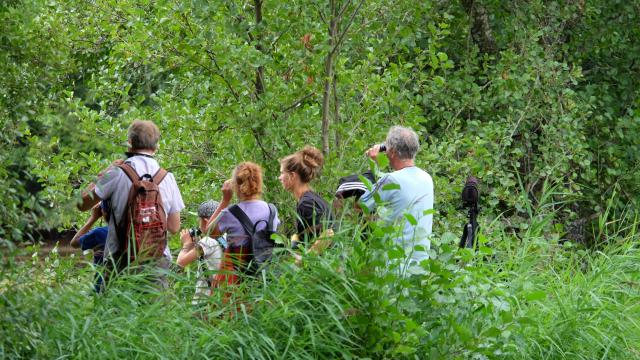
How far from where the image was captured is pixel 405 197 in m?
5.68

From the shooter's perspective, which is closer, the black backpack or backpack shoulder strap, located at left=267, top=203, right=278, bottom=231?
the black backpack

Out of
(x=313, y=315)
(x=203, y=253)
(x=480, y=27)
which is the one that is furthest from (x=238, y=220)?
(x=480, y=27)

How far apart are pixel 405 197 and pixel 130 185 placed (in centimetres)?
149

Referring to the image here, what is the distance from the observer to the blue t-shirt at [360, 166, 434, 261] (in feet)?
17.9

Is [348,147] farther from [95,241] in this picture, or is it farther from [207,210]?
[95,241]

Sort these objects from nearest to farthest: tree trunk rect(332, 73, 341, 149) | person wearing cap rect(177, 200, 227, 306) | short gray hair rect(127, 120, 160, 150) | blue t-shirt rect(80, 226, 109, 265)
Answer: person wearing cap rect(177, 200, 227, 306), short gray hair rect(127, 120, 160, 150), blue t-shirt rect(80, 226, 109, 265), tree trunk rect(332, 73, 341, 149)

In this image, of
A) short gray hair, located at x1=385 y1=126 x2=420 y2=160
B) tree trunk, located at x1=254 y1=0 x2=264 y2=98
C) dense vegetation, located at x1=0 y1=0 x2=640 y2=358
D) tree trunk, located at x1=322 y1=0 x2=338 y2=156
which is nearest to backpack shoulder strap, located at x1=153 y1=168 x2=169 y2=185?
dense vegetation, located at x1=0 y1=0 x2=640 y2=358

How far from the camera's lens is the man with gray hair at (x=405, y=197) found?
17.1 ft

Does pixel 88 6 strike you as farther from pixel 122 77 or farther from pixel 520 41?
pixel 520 41

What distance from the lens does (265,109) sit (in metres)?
7.47

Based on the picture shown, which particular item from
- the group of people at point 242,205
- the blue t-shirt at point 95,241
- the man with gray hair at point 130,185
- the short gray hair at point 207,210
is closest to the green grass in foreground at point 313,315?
the group of people at point 242,205

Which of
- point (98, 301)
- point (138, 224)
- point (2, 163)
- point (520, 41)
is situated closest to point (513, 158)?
point (520, 41)

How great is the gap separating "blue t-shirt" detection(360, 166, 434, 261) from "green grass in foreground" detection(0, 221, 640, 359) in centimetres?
22

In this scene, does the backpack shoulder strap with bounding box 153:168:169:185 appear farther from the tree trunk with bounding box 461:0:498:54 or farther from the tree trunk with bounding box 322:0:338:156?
the tree trunk with bounding box 461:0:498:54
